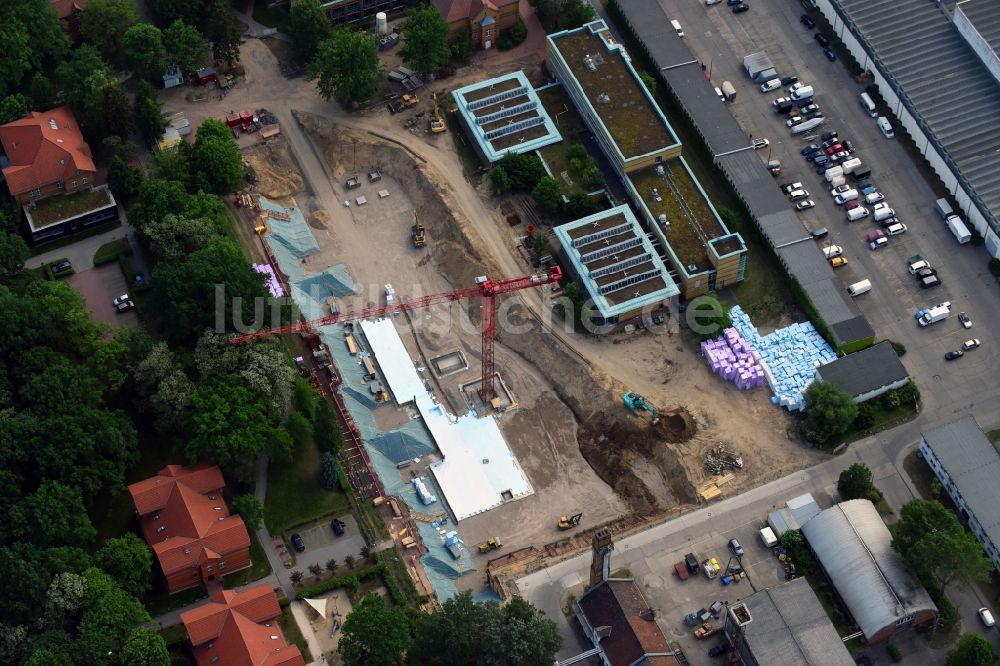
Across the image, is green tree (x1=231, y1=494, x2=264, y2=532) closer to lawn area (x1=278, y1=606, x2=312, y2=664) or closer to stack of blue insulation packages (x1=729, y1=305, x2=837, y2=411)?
lawn area (x1=278, y1=606, x2=312, y2=664)

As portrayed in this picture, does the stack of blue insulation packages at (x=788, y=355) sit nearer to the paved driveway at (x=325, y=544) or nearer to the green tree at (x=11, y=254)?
the paved driveway at (x=325, y=544)

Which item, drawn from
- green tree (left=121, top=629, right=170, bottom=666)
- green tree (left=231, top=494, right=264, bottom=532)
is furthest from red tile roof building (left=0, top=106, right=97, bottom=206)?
green tree (left=121, top=629, right=170, bottom=666)

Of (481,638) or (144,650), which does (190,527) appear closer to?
(144,650)

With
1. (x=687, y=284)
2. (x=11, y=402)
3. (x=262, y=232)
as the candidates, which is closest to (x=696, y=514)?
(x=687, y=284)

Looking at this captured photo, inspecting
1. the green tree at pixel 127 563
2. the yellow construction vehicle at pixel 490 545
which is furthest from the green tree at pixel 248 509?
the yellow construction vehicle at pixel 490 545

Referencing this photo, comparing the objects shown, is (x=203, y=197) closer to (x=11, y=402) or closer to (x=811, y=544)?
(x=11, y=402)

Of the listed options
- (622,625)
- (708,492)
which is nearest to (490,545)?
(622,625)
